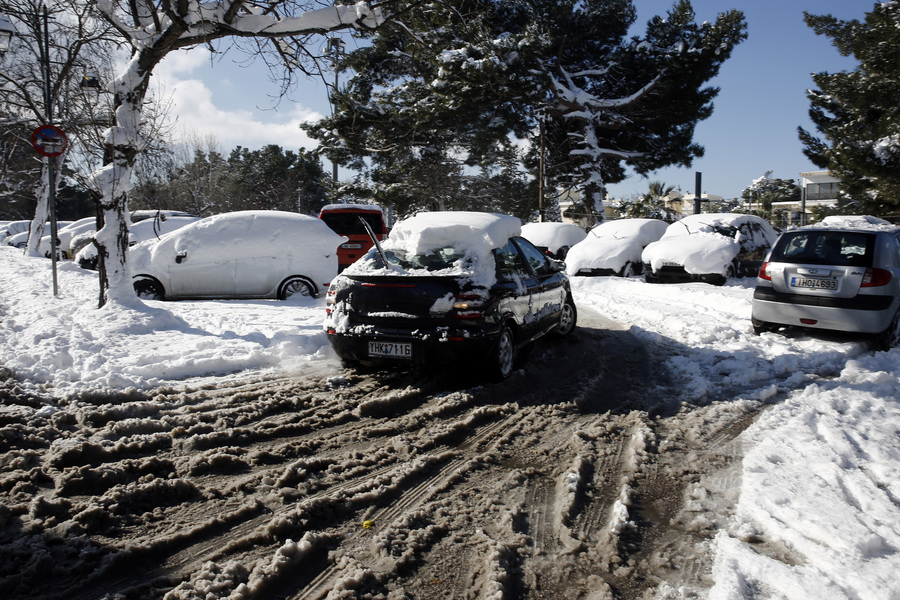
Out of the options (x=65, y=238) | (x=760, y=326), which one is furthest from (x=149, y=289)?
(x=65, y=238)

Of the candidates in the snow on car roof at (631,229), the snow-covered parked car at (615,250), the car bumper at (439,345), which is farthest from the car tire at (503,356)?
the snow on car roof at (631,229)

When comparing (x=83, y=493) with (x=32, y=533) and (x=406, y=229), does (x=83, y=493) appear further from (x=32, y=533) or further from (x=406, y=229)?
(x=406, y=229)

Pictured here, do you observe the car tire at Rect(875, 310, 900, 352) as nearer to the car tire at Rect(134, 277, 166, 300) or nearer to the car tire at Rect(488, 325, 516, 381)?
the car tire at Rect(488, 325, 516, 381)

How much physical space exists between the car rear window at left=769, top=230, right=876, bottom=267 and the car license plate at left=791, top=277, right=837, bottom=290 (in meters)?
0.24

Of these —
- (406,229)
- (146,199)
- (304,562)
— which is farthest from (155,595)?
(146,199)

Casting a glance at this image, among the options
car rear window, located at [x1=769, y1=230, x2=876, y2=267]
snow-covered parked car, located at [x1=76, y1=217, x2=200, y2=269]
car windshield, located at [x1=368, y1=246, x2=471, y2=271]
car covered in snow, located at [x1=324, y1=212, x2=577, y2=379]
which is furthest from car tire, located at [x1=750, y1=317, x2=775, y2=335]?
snow-covered parked car, located at [x1=76, y1=217, x2=200, y2=269]

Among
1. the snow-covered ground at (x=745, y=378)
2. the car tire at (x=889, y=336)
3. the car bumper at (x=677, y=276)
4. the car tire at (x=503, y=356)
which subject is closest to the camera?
the snow-covered ground at (x=745, y=378)

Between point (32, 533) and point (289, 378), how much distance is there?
3240mm

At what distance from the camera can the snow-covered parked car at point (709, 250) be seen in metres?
13.6

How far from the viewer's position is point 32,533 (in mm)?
2896

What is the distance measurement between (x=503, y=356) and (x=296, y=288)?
6259mm

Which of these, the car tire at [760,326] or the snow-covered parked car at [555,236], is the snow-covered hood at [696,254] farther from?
the car tire at [760,326]

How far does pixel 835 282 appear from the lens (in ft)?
24.8

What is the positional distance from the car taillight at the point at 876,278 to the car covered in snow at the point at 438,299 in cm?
431
